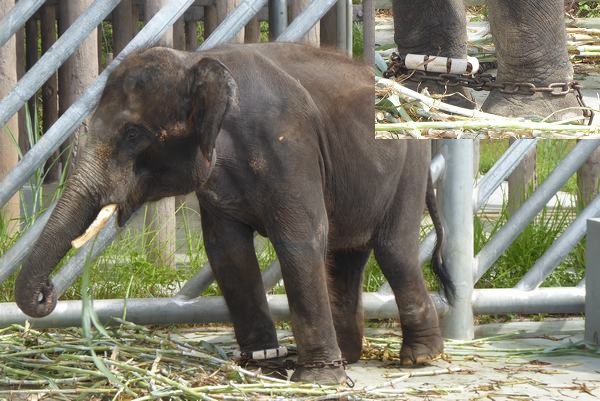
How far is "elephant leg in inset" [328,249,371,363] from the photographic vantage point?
12.0 ft

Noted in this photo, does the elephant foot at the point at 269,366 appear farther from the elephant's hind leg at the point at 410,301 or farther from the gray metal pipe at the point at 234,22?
the gray metal pipe at the point at 234,22

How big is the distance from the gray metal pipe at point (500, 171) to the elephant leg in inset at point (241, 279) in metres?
1.01

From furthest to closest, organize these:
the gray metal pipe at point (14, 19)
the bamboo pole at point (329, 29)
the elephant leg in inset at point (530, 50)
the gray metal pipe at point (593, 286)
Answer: the bamboo pole at point (329, 29), the gray metal pipe at point (593, 286), the gray metal pipe at point (14, 19), the elephant leg in inset at point (530, 50)

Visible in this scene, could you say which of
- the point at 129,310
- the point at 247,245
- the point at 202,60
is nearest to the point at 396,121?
the point at 202,60

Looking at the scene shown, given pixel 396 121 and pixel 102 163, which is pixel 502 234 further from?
pixel 396 121

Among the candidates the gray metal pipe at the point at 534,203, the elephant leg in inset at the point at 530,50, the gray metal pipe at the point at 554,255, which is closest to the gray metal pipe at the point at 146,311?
the gray metal pipe at the point at 534,203

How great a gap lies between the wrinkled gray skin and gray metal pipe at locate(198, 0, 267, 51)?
2340 millimetres

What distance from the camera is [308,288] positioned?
3201mm

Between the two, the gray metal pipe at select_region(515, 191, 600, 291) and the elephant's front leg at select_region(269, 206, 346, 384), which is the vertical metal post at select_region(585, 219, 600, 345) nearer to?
the gray metal pipe at select_region(515, 191, 600, 291)

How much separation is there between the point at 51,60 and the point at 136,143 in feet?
2.38

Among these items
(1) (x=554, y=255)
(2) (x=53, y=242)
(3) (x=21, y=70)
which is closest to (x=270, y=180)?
(2) (x=53, y=242)

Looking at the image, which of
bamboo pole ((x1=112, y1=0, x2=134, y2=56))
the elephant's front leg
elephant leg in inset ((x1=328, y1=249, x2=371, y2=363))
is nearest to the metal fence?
elephant leg in inset ((x1=328, y1=249, x2=371, y2=363))

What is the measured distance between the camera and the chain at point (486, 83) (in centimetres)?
123

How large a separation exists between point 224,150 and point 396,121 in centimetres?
164
